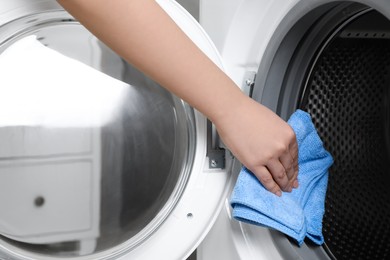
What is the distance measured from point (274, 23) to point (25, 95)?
417 millimetres

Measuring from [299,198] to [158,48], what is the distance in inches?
13.3

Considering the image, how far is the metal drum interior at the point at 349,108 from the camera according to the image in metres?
0.76

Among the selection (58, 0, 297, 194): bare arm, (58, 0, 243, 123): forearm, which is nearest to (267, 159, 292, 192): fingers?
(58, 0, 297, 194): bare arm

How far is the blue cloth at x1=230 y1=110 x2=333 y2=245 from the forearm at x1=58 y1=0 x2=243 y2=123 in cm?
13

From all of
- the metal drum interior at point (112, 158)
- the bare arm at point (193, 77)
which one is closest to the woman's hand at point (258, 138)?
the bare arm at point (193, 77)

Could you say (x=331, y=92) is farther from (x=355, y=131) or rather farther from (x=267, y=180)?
(x=267, y=180)

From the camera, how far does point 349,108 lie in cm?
81

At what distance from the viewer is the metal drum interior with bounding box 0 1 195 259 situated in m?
0.67

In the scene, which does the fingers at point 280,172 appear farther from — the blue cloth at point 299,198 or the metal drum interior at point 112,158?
the metal drum interior at point 112,158

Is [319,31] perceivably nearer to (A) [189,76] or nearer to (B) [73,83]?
(A) [189,76]

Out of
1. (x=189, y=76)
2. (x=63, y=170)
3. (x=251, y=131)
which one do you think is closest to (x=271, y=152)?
(x=251, y=131)

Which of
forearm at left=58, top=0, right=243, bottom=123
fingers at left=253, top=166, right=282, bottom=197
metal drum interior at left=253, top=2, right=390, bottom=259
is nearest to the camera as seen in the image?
forearm at left=58, top=0, right=243, bottom=123

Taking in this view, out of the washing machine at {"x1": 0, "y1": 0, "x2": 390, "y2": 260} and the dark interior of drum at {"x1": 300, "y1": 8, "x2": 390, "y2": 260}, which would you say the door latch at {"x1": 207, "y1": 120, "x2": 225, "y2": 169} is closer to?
the washing machine at {"x1": 0, "y1": 0, "x2": 390, "y2": 260}

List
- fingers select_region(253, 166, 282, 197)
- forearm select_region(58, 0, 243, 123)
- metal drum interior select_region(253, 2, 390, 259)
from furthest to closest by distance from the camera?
metal drum interior select_region(253, 2, 390, 259), fingers select_region(253, 166, 282, 197), forearm select_region(58, 0, 243, 123)
